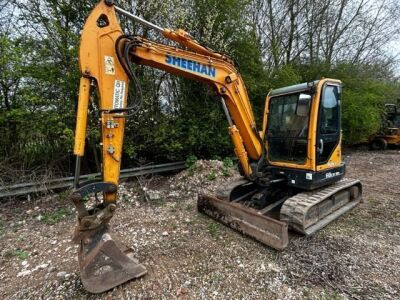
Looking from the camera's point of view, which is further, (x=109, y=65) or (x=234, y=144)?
(x=234, y=144)

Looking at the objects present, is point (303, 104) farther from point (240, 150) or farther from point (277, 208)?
point (277, 208)

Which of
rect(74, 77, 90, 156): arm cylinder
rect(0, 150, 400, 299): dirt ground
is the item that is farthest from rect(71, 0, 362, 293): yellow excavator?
rect(0, 150, 400, 299): dirt ground

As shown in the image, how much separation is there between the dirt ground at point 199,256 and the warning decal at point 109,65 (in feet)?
6.92

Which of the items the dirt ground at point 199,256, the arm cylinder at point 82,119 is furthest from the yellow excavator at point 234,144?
the dirt ground at point 199,256

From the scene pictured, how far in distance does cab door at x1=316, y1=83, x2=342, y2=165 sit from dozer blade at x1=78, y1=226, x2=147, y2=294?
296cm

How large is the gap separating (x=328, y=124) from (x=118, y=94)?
3096mm

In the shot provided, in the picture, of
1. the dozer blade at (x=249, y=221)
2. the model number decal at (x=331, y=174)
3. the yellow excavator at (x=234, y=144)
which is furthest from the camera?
the model number decal at (x=331, y=174)

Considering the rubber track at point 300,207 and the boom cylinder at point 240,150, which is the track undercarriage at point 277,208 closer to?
the rubber track at point 300,207

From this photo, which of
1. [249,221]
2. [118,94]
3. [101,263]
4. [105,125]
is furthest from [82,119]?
[249,221]

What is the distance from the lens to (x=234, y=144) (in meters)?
4.06

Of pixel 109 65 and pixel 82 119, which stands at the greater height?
pixel 109 65

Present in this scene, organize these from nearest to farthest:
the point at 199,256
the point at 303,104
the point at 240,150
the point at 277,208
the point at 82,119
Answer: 1. the point at 82,119
2. the point at 199,256
3. the point at 303,104
4. the point at 240,150
5. the point at 277,208

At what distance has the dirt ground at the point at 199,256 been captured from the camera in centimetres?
262

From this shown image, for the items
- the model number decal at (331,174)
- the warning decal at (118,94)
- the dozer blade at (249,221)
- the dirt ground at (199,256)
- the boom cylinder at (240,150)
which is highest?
the warning decal at (118,94)
